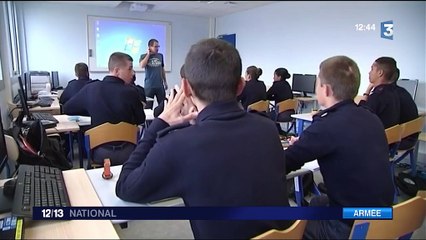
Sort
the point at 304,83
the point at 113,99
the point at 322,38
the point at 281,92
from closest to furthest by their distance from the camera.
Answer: the point at 113,99 → the point at 281,92 → the point at 322,38 → the point at 304,83

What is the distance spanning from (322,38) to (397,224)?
3.63 m

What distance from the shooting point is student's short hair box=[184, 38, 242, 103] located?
0.67m

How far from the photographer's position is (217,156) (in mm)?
635

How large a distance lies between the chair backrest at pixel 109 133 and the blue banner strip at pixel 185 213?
1.06m

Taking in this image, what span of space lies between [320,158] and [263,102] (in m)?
2.46

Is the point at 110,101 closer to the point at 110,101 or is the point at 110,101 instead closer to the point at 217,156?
the point at 110,101

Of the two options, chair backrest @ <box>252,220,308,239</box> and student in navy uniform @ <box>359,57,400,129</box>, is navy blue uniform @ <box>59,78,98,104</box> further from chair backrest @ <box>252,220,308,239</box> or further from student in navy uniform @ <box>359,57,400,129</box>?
chair backrest @ <box>252,220,308,239</box>

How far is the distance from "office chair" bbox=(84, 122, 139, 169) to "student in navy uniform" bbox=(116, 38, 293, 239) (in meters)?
1.08

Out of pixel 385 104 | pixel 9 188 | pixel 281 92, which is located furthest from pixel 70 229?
pixel 281 92

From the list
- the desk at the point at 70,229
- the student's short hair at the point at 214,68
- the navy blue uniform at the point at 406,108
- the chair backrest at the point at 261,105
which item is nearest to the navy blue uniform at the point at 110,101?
the desk at the point at 70,229

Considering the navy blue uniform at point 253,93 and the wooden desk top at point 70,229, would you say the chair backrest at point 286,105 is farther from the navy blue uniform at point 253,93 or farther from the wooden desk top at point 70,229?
the wooden desk top at point 70,229

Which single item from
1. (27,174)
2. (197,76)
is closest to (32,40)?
(27,174)

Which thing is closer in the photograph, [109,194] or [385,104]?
[109,194]

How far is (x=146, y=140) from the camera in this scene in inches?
31.2
